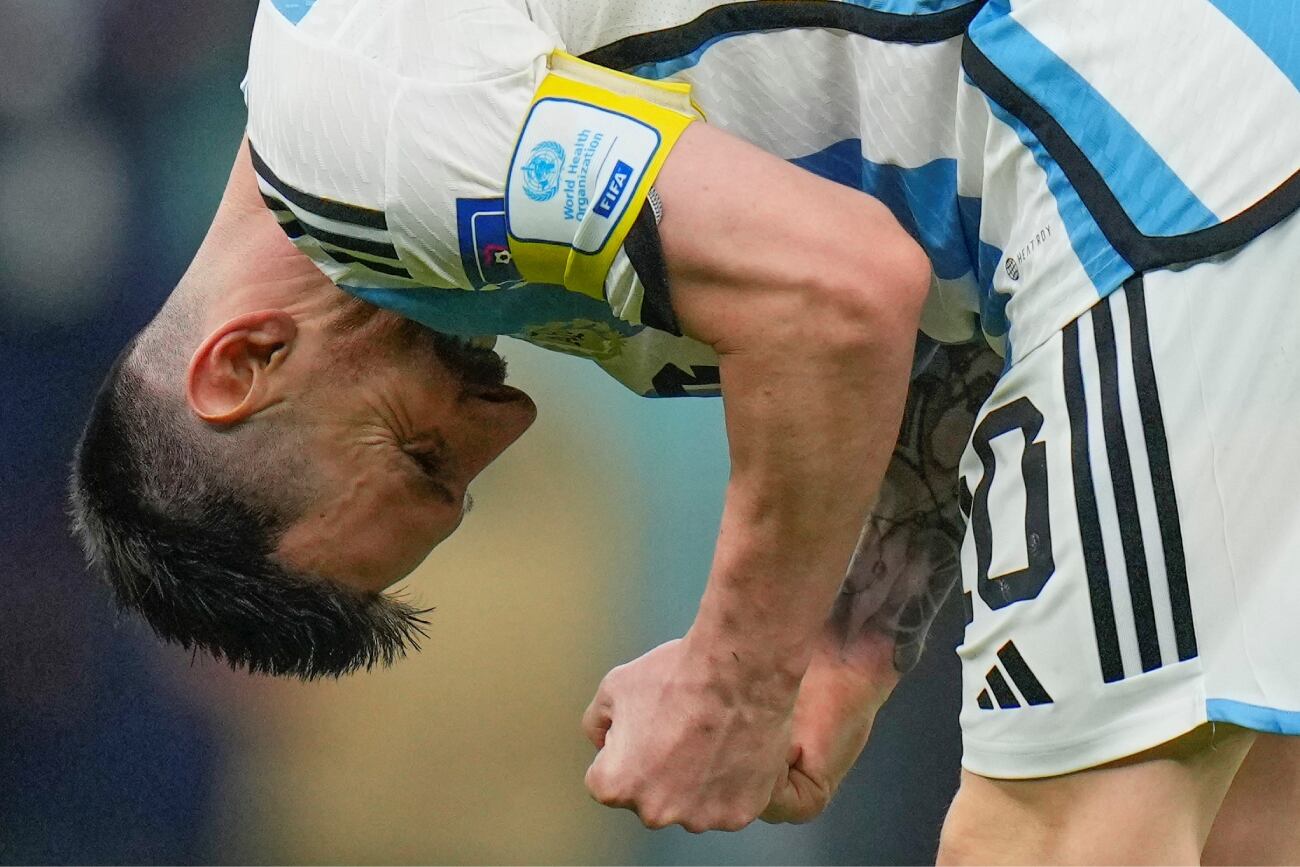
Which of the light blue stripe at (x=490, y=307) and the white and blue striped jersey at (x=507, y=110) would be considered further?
the light blue stripe at (x=490, y=307)

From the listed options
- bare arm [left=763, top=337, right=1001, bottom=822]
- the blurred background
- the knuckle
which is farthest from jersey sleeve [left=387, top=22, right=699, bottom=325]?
the blurred background

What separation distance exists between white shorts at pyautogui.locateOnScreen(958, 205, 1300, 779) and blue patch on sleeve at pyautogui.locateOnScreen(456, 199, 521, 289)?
328 mm

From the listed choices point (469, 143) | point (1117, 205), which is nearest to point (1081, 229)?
point (1117, 205)

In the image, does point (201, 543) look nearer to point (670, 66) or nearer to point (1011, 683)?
point (670, 66)

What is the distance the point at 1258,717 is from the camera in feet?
2.53

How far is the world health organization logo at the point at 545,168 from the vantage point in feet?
2.77

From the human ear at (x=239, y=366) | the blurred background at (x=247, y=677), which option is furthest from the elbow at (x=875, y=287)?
the blurred background at (x=247, y=677)

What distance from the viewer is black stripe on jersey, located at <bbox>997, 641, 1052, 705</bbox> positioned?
0.84 metres

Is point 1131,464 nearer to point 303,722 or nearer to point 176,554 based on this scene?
point 176,554

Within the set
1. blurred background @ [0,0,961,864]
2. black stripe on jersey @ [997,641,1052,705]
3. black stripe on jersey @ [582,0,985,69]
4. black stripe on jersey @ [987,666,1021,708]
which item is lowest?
blurred background @ [0,0,961,864]

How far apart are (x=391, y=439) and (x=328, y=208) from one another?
1.13 ft

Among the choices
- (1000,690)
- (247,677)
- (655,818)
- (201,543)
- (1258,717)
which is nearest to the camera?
(1258,717)

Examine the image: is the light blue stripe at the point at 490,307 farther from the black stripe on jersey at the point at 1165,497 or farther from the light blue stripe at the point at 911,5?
the black stripe on jersey at the point at 1165,497

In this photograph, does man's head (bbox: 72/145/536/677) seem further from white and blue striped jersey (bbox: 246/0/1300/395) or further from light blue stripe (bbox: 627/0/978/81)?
light blue stripe (bbox: 627/0/978/81)
